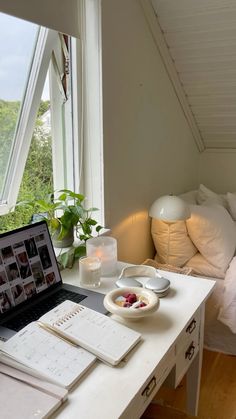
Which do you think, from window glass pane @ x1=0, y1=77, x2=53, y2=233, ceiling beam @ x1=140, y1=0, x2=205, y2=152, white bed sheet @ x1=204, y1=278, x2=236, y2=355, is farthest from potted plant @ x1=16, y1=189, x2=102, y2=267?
ceiling beam @ x1=140, y1=0, x2=205, y2=152

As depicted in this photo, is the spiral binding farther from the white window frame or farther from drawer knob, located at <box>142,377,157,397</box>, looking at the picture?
the white window frame

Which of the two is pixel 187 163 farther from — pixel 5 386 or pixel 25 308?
pixel 5 386

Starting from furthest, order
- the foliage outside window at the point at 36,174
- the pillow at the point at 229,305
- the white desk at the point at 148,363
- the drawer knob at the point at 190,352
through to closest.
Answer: the pillow at the point at 229,305, the foliage outside window at the point at 36,174, the drawer knob at the point at 190,352, the white desk at the point at 148,363

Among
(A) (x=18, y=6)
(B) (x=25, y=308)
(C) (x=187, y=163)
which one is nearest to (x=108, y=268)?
(B) (x=25, y=308)

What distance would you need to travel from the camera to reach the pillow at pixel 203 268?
6.87 ft

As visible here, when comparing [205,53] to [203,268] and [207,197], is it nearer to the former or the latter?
[207,197]

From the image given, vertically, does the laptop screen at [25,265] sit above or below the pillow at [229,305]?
above

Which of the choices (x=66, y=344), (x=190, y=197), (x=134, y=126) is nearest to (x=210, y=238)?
(x=190, y=197)

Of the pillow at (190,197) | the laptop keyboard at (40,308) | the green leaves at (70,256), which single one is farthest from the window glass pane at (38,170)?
the pillow at (190,197)

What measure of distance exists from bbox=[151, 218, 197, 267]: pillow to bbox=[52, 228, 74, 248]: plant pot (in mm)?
763

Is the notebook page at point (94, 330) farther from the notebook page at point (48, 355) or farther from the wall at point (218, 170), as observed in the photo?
the wall at point (218, 170)

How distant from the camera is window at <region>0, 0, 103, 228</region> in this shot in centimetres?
149

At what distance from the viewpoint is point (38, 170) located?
67.1 inches

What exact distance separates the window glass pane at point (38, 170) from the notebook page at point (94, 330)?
62cm
